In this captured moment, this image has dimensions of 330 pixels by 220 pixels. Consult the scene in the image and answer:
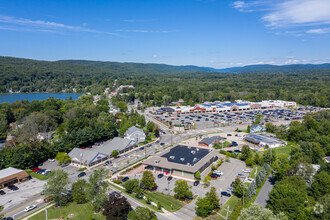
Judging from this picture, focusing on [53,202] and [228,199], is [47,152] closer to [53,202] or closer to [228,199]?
[53,202]

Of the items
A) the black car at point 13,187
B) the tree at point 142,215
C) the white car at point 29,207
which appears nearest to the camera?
the tree at point 142,215

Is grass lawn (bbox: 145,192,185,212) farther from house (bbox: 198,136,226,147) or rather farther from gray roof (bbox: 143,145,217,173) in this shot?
house (bbox: 198,136,226,147)

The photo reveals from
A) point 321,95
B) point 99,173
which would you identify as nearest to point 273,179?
point 99,173

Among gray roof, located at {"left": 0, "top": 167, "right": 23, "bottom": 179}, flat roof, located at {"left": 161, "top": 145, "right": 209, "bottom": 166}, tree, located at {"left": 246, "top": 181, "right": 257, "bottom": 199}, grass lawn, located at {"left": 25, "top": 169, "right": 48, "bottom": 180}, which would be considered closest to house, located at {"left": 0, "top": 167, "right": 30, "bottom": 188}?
gray roof, located at {"left": 0, "top": 167, "right": 23, "bottom": 179}

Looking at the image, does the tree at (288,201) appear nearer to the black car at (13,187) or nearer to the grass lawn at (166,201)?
the grass lawn at (166,201)

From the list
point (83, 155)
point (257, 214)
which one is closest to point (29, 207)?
point (83, 155)

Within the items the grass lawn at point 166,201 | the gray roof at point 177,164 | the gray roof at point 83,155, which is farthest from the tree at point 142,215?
the gray roof at point 83,155

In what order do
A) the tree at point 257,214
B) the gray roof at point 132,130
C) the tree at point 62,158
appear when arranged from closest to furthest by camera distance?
the tree at point 257,214, the tree at point 62,158, the gray roof at point 132,130
